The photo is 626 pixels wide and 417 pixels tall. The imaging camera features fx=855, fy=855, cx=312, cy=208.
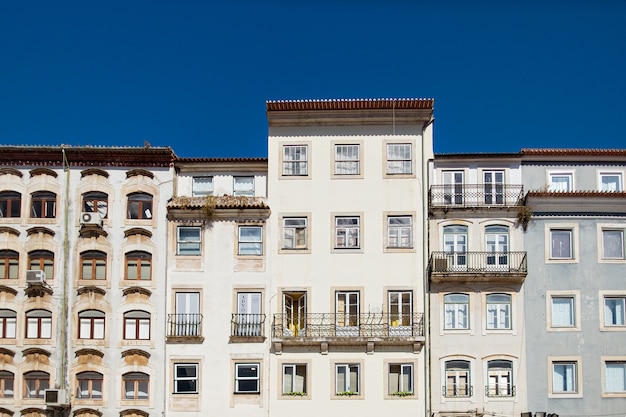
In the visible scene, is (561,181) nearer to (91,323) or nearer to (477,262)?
(477,262)

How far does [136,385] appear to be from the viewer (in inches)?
1436

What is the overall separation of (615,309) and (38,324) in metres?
24.9

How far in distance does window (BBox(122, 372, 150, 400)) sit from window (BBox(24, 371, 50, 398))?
3350 mm

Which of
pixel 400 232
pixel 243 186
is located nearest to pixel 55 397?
pixel 243 186

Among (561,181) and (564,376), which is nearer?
(564,376)

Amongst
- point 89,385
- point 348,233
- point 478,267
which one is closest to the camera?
point 89,385

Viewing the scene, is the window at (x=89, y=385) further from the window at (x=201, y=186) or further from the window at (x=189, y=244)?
the window at (x=201, y=186)

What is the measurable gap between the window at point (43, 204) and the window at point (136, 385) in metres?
7.92

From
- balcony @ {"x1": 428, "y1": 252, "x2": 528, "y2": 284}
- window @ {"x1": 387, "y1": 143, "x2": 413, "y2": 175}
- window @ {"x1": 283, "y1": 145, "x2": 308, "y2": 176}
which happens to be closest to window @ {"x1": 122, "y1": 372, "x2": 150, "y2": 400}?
window @ {"x1": 283, "y1": 145, "x2": 308, "y2": 176}

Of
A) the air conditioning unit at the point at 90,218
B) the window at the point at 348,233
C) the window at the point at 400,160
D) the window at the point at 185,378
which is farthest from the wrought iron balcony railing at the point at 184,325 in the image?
the window at the point at 400,160

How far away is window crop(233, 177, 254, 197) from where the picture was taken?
127ft

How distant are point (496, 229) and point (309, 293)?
863cm

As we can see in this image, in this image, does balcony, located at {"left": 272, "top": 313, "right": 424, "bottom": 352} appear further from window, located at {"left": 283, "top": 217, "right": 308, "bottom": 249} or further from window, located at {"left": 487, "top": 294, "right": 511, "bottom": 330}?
window, located at {"left": 283, "top": 217, "right": 308, "bottom": 249}

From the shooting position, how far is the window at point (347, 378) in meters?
36.4
